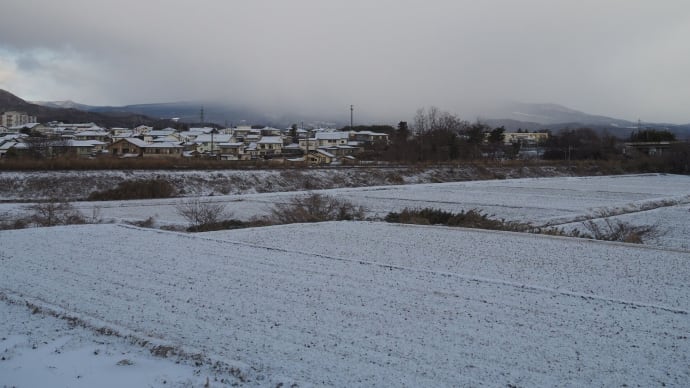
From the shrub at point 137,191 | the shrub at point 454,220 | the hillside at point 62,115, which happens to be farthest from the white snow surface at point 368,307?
the hillside at point 62,115

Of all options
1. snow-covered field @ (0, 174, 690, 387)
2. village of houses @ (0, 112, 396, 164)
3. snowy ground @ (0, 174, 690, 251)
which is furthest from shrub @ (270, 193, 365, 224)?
village of houses @ (0, 112, 396, 164)

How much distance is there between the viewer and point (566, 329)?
7.31m

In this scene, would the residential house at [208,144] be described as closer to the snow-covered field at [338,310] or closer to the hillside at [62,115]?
the hillside at [62,115]

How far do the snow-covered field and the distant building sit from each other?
584 ft

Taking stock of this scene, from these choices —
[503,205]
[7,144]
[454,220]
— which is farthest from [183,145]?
[454,220]

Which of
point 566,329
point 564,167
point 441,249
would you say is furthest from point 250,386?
point 564,167

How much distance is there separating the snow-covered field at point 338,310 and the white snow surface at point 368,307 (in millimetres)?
31

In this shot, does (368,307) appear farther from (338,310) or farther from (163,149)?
(163,149)

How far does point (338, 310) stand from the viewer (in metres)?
7.95

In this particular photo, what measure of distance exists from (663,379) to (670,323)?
7.04 feet

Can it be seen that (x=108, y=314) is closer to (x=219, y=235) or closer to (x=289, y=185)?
(x=219, y=235)

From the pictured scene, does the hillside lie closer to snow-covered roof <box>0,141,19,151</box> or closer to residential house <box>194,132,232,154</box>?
residential house <box>194,132,232,154</box>

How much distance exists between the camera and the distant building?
164325mm

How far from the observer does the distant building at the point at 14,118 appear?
164325 millimetres
